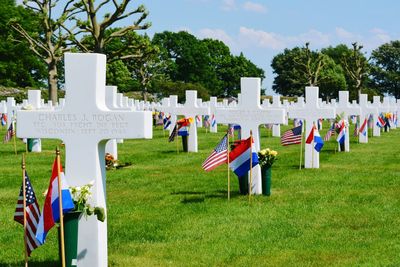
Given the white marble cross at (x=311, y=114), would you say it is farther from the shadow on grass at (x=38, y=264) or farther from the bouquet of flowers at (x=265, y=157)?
the shadow on grass at (x=38, y=264)

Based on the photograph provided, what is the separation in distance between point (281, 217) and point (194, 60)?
311 ft

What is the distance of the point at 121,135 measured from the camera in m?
9.62

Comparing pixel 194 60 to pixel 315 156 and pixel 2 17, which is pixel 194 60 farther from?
pixel 315 156

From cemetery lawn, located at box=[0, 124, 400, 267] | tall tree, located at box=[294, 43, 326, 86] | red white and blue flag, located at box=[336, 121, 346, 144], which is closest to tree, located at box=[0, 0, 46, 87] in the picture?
tall tree, located at box=[294, 43, 326, 86]

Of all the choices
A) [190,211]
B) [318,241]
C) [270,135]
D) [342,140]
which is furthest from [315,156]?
[270,135]

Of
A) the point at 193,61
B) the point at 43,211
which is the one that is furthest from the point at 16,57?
the point at 43,211

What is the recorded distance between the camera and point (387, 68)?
131 metres

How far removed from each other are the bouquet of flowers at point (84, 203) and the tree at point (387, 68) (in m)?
114

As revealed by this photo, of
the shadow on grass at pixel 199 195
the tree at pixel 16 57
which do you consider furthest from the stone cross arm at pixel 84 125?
the tree at pixel 16 57

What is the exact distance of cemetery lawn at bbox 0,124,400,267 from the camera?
35.8ft

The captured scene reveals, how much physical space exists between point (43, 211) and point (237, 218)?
18.4 ft

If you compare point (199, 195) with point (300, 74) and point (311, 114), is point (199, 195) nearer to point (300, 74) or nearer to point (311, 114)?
point (311, 114)

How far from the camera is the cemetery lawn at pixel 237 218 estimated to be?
10914mm

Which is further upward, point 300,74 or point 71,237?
point 300,74
